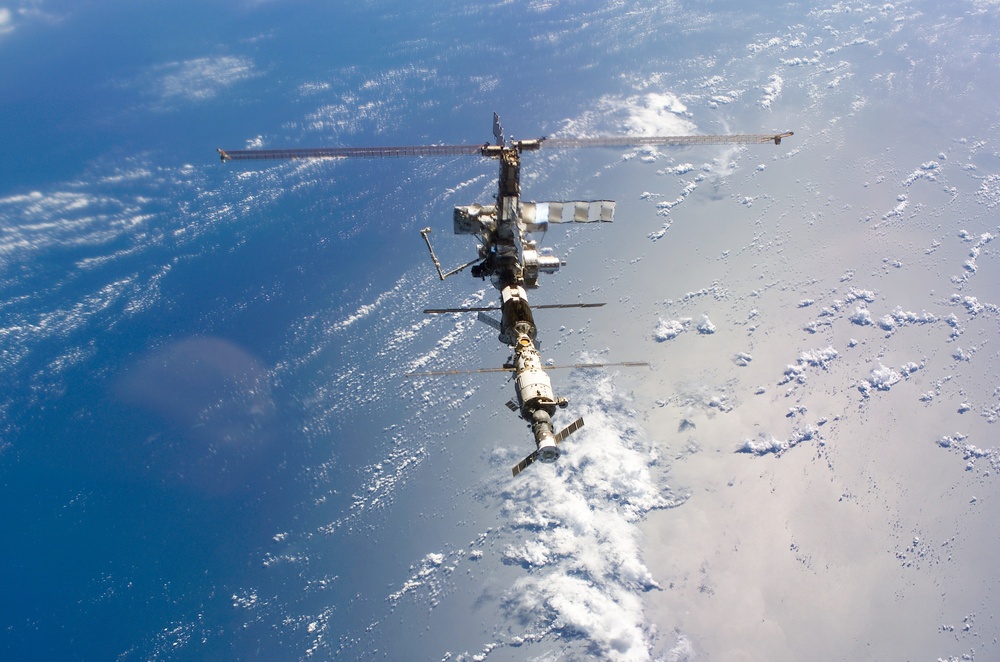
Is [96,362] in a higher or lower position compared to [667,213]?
lower

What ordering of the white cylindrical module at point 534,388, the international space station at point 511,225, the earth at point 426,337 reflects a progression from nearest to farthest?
the white cylindrical module at point 534,388 < the international space station at point 511,225 < the earth at point 426,337

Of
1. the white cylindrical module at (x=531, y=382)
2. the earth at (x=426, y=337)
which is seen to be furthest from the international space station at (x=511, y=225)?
the earth at (x=426, y=337)

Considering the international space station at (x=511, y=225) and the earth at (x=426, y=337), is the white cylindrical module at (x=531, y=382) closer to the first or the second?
the international space station at (x=511, y=225)

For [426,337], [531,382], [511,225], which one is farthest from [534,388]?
[426,337]

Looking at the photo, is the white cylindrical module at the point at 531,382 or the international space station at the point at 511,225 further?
the international space station at the point at 511,225

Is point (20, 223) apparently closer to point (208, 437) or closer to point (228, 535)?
point (208, 437)

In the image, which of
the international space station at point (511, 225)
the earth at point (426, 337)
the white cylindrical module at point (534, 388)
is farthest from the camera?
the earth at point (426, 337)

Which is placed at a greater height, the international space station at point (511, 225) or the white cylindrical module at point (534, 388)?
the international space station at point (511, 225)

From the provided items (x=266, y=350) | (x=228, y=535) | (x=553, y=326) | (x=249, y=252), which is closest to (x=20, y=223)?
(x=249, y=252)

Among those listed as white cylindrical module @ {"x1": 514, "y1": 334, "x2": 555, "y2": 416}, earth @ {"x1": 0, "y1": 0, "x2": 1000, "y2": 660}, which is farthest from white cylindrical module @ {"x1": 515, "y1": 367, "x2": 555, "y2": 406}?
earth @ {"x1": 0, "y1": 0, "x2": 1000, "y2": 660}
